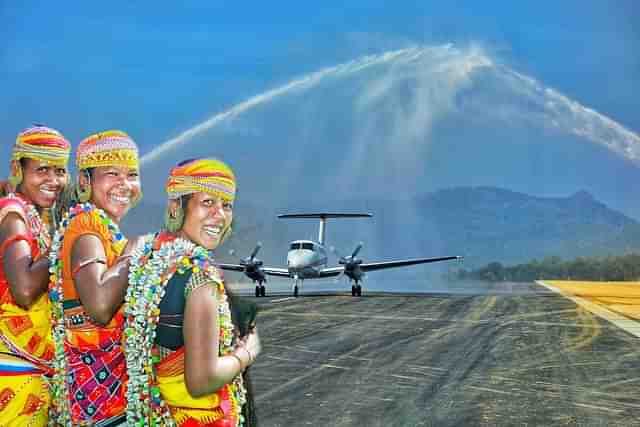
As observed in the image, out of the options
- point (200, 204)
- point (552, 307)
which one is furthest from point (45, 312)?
point (552, 307)

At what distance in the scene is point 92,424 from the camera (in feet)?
10.8


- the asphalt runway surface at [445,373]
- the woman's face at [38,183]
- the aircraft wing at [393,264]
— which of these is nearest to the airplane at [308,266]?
the aircraft wing at [393,264]

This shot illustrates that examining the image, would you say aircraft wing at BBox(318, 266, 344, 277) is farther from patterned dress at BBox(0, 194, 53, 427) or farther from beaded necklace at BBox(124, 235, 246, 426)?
beaded necklace at BBox(124, 235, 246, 426)

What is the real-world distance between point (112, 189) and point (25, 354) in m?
0.99

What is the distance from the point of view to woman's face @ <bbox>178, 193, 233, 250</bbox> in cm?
306

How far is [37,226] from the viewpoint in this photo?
378 cm

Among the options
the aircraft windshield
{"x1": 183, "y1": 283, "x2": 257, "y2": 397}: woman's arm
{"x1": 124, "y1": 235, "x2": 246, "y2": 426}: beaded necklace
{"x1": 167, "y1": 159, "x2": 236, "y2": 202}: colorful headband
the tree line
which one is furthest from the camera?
the tree line

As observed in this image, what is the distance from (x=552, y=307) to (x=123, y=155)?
3020 centimetres

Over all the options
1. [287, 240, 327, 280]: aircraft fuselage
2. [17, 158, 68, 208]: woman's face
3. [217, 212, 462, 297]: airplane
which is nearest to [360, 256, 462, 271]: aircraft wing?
[217, 212, 462, 297]: airplane

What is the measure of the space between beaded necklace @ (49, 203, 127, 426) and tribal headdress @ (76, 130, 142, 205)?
7.2 inches

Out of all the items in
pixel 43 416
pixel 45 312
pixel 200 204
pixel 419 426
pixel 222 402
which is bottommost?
pixel 419 426

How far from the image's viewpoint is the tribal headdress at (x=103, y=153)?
3467mm

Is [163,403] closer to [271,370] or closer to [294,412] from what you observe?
[294,412]

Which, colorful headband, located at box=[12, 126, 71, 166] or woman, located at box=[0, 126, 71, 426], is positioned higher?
colorful headband, located at box=[12, 126, 71, 166]
